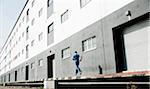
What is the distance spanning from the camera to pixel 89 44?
15.4 meters

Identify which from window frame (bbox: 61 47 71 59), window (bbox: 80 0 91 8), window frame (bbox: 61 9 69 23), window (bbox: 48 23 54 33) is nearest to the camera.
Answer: window (bbox: 80 0 91 8)

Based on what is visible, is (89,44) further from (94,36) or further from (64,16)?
(64,16)

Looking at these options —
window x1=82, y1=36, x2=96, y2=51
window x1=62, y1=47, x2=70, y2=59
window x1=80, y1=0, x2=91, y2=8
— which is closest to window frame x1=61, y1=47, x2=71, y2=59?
window x1=62, y1=47, x2=70, y2=59

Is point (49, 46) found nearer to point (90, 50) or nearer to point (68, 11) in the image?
point (68, 11)

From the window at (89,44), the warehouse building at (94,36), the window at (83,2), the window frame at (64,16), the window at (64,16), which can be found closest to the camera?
the warehouse building at (94,36)

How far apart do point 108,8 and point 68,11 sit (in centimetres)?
675

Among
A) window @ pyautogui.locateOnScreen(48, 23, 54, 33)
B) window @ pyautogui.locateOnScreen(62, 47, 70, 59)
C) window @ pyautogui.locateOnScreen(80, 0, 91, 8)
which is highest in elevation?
window @ pyautogui.locateOnScreen(80, 0, 91, 8)

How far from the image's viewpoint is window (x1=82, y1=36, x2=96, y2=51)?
14.9 m

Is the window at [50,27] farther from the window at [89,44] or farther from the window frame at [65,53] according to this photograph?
the window at [89,44]

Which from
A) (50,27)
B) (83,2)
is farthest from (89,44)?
(50,27)

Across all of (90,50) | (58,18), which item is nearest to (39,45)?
(58,18)

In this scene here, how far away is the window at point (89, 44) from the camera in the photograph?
14.9 metres

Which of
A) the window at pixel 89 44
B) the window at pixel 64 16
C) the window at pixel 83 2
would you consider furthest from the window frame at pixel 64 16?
the window at pixel 89 44

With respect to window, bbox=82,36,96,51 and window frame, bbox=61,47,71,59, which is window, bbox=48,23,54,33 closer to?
window frame, bbox=61,47,71,59
